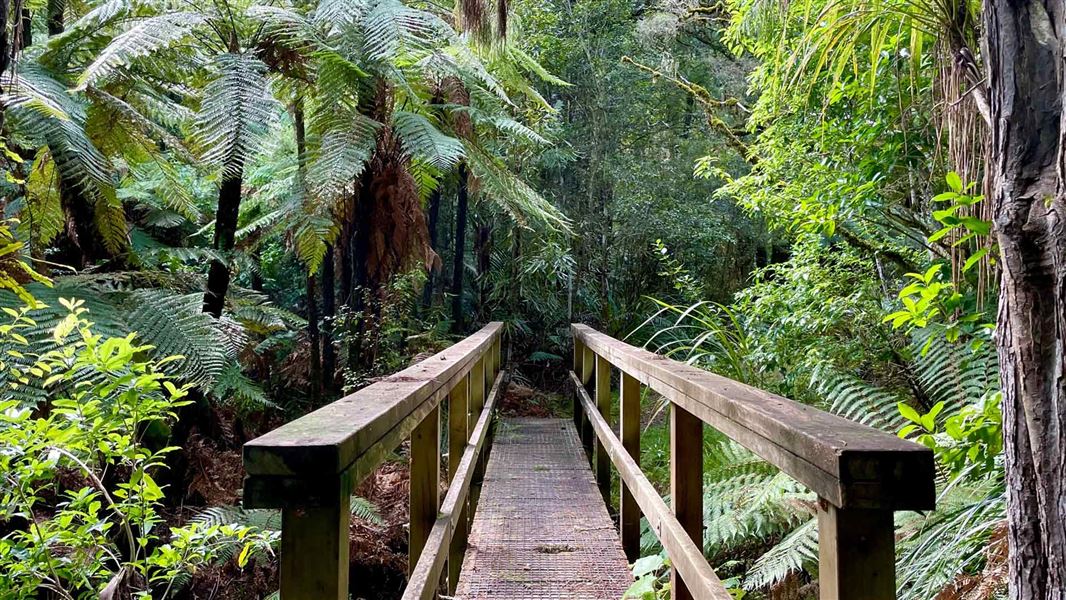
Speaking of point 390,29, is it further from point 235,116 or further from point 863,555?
point 863,555

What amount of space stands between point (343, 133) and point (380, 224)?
1052 millimetres

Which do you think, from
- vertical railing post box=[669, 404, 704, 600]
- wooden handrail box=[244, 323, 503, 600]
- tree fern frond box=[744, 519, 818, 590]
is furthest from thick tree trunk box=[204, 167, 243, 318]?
tree fern frond box=[744, 519, 818, 590]

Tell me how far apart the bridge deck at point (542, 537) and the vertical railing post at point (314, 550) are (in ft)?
4.74

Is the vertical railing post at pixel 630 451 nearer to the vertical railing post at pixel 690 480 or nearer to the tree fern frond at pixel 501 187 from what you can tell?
the vertical railing post at pixel 690 480

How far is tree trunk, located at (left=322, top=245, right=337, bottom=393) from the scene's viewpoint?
18.7 feet

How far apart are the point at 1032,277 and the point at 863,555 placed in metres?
0.95

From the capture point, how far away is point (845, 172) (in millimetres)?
3432

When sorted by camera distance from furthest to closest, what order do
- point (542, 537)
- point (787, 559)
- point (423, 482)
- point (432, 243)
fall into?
1. point (432, 243)
2. point (542, 537)
3. point (787, 559)
4. point (423, 482)

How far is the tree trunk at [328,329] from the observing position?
5691 millimetres

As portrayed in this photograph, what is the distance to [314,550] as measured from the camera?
0.81m

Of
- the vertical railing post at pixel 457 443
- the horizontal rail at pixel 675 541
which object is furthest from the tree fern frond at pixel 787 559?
the vertical railing post at pixel 457 443

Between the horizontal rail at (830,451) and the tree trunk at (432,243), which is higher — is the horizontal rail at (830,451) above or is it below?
below

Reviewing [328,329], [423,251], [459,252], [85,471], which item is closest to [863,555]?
[85,471]

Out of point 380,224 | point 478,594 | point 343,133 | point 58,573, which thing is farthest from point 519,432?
point 58,573
